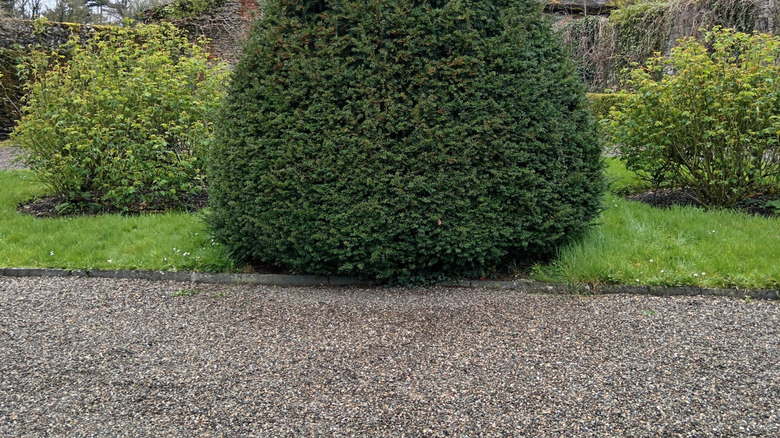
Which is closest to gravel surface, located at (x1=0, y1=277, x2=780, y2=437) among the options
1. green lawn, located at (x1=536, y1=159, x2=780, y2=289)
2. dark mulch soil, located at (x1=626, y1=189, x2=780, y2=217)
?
green lawn, located at (x1=536, y1=159, x2=780, y2=289)

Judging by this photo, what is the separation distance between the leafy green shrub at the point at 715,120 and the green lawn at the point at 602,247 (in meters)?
0.55

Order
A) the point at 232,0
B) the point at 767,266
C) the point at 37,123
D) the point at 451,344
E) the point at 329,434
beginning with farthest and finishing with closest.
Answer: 1. the point at 232,0
2. the point at 37,123
3. the point at 767,266
4. the point at 451,344
5. the point at 329,434

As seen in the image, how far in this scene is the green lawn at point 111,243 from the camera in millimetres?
4824

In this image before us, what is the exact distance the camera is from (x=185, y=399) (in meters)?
2.64

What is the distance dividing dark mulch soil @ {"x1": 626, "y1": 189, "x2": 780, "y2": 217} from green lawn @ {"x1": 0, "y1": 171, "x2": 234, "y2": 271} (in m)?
5.07

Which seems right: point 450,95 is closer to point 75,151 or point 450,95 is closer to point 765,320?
point 765,320

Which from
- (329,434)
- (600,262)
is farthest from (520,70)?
(329,434)

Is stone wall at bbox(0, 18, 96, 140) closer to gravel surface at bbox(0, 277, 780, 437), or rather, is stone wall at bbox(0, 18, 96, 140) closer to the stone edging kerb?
the stone edging kerb

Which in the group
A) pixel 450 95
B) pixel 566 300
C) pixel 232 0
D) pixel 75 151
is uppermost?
pixel 232 0

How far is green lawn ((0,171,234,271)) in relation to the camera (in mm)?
4824

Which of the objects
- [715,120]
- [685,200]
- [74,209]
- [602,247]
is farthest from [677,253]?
[74,209]

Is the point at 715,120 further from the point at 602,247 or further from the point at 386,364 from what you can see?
the point at 386,364

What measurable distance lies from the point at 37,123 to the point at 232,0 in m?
9.71

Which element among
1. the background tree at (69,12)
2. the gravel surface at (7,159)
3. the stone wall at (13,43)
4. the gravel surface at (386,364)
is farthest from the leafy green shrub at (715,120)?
the background tree at (69,12)
